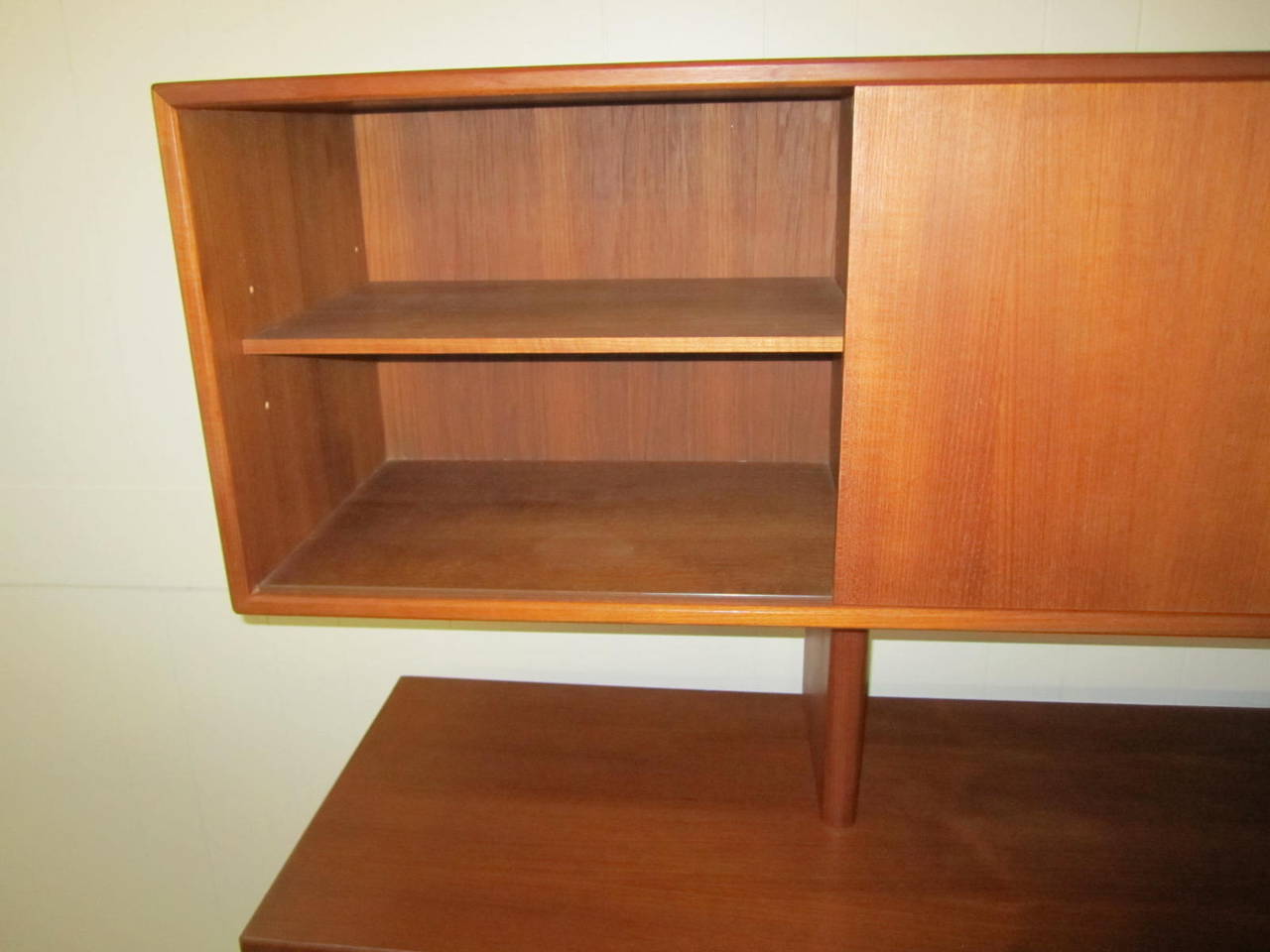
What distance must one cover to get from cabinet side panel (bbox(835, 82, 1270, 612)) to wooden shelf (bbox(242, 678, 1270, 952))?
0.38m

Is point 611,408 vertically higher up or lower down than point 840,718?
higher up

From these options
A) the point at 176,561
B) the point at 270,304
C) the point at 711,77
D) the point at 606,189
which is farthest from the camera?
the point at 176,561

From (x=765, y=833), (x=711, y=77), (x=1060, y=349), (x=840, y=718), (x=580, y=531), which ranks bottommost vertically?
(x=765, y=833)

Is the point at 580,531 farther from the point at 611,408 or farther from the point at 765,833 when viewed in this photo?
the point at 765,833

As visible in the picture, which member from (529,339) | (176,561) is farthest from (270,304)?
(176,561)

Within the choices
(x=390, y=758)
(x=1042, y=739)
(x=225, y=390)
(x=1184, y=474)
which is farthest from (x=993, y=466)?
(x=390, y=758)

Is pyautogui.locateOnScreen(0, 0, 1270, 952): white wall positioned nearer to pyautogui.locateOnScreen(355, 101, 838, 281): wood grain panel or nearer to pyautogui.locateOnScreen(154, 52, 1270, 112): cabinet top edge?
pyautogui.locateOnScreen(355, 101, 838, 281): wood grain panel

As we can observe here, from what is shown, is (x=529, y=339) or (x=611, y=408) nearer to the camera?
(x=529, y=339)

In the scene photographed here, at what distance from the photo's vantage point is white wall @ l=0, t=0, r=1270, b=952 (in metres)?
1.42

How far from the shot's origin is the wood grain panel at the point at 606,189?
4.44 feet

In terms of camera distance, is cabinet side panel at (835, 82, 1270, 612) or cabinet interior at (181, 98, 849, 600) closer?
cabinet side panel at (835, 82, 1270, 612)

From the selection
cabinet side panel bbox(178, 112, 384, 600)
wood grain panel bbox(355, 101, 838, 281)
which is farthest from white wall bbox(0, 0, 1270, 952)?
cabinet side panel bbox(178, 112, 384, 600)

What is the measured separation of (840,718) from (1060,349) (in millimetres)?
530

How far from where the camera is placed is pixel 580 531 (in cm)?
129
